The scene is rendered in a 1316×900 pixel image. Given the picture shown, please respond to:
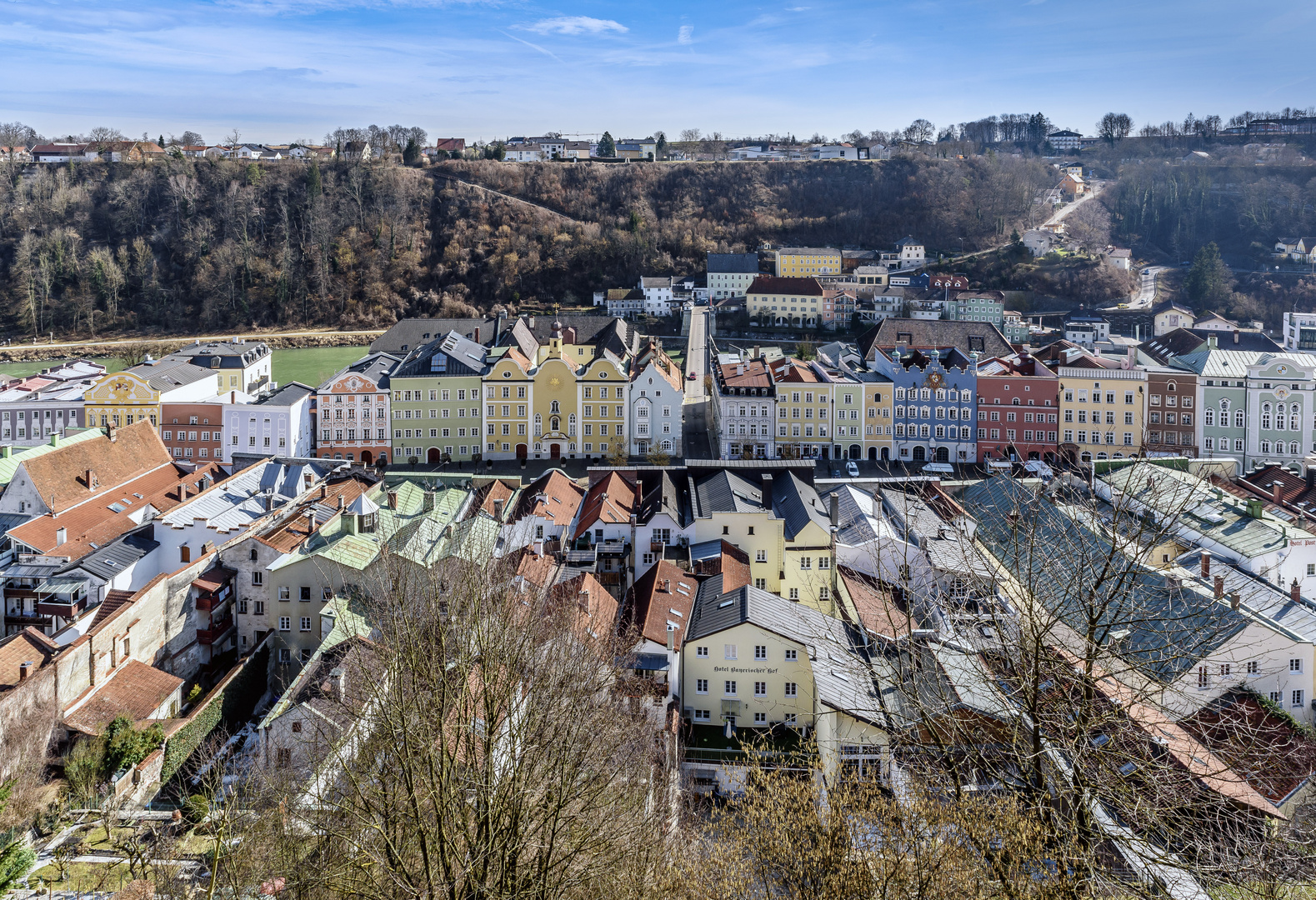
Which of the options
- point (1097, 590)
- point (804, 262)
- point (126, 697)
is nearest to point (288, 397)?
point (126, 697)

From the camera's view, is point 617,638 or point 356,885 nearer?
point 356,885

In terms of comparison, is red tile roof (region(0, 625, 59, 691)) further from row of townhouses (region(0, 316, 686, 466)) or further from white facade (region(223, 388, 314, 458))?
row of townhouses (region(0, 316, 686, 466))

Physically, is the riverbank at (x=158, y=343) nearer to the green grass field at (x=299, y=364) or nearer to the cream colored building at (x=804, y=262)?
the green grass field at (x=299, y=364)

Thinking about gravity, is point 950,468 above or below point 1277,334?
below

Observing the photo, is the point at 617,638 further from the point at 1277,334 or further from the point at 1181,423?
the point at 1277,334

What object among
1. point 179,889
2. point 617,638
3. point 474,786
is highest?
point 474,786

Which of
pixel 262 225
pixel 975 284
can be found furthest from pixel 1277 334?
pixel 262 225

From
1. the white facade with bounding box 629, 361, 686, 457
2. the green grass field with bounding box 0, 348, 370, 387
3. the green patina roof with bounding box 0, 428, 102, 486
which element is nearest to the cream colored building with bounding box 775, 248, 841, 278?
the green grass field with bounding box 0, 348, 370, 387
